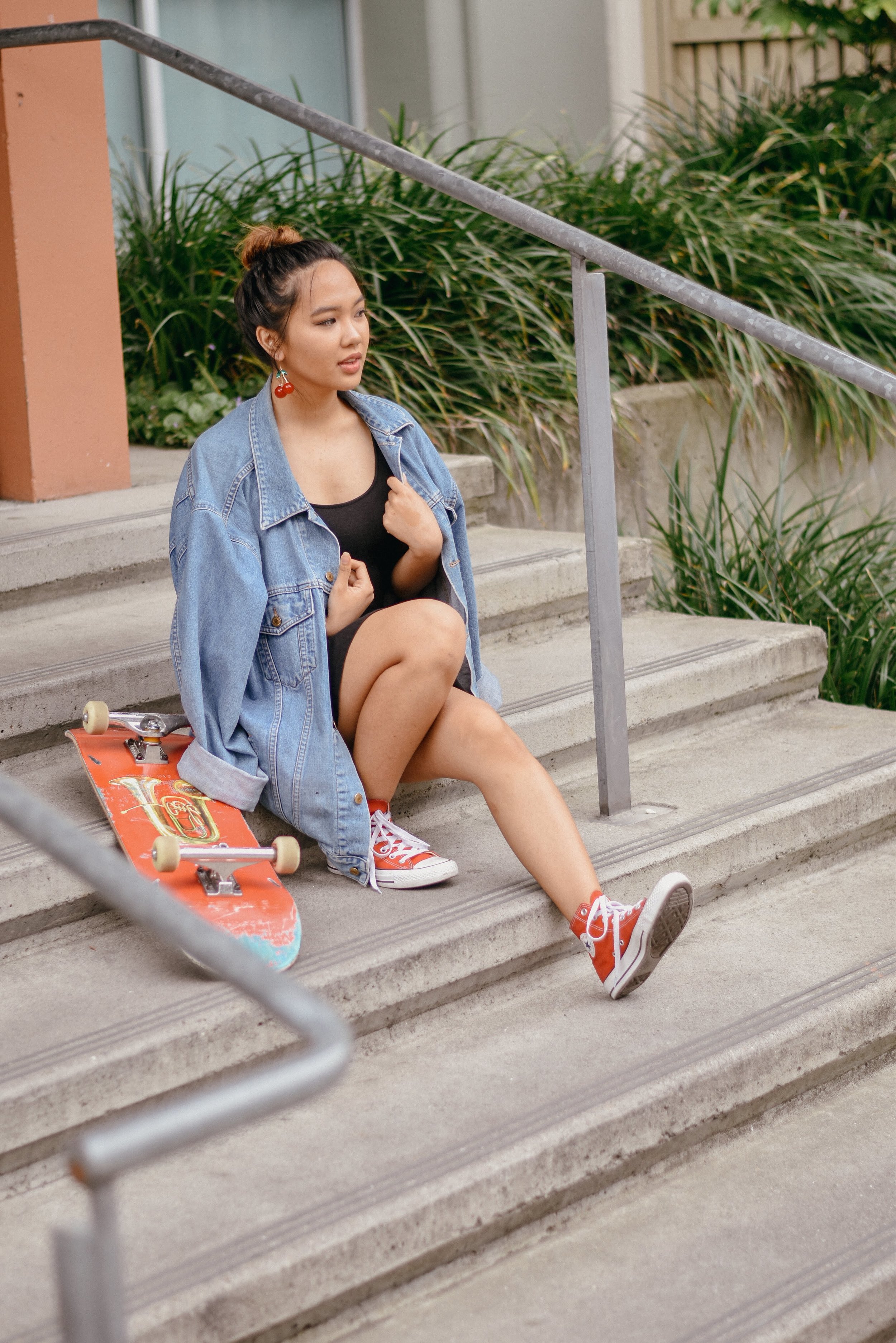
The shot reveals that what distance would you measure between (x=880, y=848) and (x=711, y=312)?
4.14 ft

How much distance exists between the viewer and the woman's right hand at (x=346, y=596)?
2889mm

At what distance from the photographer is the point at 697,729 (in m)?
3.73

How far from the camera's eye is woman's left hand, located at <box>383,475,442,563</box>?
2.91 meters

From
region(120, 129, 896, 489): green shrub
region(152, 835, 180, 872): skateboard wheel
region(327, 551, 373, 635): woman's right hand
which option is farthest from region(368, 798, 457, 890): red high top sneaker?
region(120, 129, 896, 489): green shrub

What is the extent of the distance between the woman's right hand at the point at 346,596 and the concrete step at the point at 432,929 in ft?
1.55

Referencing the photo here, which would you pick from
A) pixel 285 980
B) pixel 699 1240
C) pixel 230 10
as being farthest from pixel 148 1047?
pixel 230 10

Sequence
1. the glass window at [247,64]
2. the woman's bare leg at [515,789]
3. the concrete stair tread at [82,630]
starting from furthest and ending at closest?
1. the glass window at [247,64]
2. the concrete stair tread at [82,630]
3. the woman's bare leg at [515,789]

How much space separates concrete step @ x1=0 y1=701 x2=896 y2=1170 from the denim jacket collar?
2.22 ft

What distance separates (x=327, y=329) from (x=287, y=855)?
3.24 ft

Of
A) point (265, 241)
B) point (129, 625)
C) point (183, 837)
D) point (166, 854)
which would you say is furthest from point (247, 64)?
point (166, 854)

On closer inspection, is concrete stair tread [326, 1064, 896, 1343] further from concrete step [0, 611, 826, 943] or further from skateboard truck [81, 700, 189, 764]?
skateboard truck [81, 700, 189, 764]

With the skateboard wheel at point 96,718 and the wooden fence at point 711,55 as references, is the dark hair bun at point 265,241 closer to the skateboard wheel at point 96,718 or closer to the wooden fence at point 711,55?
the skateboard wheel at point 96,718

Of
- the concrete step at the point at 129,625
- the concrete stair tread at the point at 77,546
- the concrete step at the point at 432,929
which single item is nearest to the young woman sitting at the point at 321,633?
the concrete step at the point at 432,929

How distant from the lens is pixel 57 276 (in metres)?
4.05
